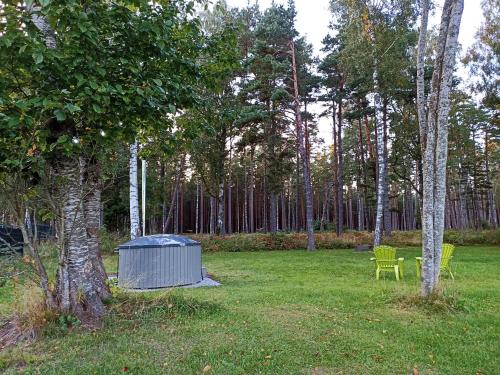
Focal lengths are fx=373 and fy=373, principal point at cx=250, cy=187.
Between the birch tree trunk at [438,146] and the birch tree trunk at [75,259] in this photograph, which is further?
the birch tree trunk at [438,146]

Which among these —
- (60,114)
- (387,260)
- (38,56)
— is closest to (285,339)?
(60,114)

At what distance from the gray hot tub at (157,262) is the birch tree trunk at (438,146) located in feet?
15.8

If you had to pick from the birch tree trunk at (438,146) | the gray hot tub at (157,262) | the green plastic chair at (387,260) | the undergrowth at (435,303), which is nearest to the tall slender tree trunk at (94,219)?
the gray hot tub at (157,262)

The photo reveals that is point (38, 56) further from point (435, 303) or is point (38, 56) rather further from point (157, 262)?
point (157, 262)

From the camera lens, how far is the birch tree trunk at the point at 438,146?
16.8 ft

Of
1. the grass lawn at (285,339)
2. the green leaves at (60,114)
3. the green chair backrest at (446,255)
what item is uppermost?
the green leaves at (60,114)

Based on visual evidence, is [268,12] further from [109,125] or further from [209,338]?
[209,338]

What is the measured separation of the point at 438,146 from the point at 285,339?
3.47 meters

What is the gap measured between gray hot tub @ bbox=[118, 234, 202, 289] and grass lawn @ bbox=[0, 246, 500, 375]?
1985mm

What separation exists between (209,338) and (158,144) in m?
2.58

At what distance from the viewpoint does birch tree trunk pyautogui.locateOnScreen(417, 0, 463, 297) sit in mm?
5113

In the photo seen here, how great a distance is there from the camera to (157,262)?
7871 mm

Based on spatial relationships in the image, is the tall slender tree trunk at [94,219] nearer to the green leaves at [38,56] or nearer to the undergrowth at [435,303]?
the green leaves at [38,56]

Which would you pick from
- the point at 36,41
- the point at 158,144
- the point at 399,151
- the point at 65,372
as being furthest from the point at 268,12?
the point at 65,372
